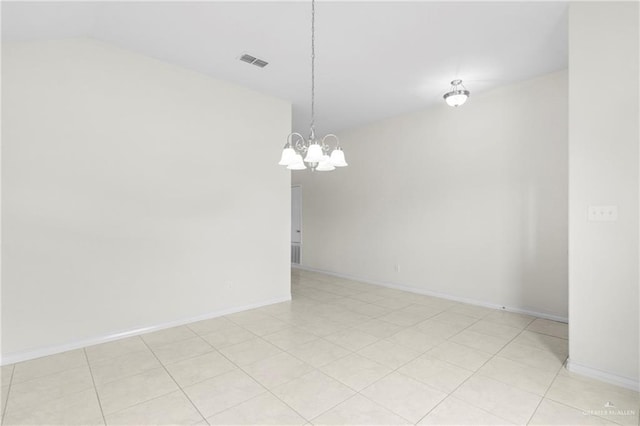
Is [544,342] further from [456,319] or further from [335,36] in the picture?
[335,36]

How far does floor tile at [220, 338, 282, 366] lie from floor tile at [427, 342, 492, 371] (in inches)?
58.8

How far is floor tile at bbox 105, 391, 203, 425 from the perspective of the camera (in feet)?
6.00

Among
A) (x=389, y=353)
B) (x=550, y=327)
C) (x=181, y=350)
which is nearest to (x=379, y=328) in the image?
(x=389, y=353)

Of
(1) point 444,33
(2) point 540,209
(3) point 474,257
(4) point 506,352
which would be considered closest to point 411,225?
(3) point 474,257

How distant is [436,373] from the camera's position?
240 centimetres

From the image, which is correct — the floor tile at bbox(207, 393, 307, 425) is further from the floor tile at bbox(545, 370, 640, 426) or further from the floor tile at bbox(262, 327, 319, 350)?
the floor tile at bbox(545, 370, 640, 426)

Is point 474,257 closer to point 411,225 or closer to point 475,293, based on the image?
point 475,293

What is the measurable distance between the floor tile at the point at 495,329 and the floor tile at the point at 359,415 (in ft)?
6.27

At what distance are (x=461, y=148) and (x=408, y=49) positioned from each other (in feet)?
6.32

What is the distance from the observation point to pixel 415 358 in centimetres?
266

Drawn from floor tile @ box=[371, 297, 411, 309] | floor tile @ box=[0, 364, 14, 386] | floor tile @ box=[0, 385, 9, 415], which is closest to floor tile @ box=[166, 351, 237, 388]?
floor tile @ box=[0, 385, 9, 415]

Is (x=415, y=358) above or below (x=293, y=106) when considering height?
below

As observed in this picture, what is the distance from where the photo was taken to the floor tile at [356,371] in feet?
7.45

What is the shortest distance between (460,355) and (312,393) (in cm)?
146
